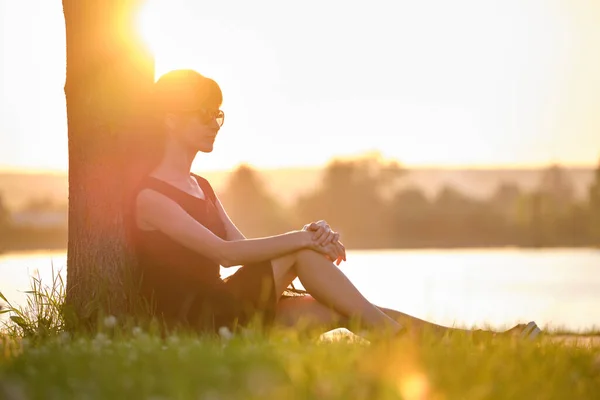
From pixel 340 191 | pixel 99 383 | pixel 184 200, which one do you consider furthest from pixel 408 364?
pixel 340 191

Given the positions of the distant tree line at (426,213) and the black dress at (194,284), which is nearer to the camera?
the black dress at (194,284)

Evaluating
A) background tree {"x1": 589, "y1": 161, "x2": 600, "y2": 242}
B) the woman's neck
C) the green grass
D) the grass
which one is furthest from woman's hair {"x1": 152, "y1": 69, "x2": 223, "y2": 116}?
background tree {"x1": 589, "y1": 161, "x2": 600, "y2": 242}

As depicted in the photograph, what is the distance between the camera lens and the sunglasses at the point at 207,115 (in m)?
5.82

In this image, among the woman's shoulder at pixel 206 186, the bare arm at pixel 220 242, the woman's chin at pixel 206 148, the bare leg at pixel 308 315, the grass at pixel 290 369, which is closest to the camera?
the grass at pixel 290 369

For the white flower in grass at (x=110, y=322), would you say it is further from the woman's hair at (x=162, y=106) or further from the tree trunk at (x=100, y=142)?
the woman's hair at (x=162, y=106)

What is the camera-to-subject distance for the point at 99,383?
3.72 metres

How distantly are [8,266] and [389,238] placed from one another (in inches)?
1381

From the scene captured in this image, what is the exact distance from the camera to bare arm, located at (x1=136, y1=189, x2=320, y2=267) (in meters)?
5.56

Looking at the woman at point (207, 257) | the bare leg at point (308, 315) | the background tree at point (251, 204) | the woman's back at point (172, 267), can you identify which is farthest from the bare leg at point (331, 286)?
the background tree at point (251, 204)

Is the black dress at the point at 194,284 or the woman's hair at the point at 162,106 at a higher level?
the woman's hair at the point at 162,106

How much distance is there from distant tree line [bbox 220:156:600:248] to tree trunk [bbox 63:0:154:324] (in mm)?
48752

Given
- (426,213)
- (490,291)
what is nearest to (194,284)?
(490,291)

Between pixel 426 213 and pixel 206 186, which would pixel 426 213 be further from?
pixel 206 186

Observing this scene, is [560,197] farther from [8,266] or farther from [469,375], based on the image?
[469,375]
